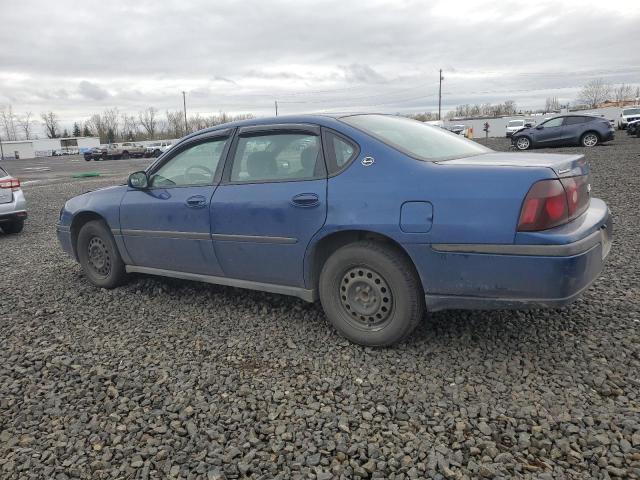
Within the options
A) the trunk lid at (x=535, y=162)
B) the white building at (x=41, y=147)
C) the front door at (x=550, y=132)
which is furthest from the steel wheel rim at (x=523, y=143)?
the white building at (x=41, y=147)

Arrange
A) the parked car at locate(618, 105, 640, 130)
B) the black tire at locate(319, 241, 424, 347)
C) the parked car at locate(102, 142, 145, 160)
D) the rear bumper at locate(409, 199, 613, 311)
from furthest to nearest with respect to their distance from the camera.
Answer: the parked car at locate(102, 142, 145, 160)
the parked car at locate(618, 105, 640, 130)
the black tire at locate(319, 241, 424, 347)
the rear bumper at locate(409, 199, 613, 311)

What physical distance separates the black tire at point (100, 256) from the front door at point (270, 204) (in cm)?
146

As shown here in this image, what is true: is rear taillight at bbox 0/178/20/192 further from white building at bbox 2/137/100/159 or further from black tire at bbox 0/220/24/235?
white building at bbox 2/137/100/159

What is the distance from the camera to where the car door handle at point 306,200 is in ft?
10.8

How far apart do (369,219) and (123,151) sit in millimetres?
48509

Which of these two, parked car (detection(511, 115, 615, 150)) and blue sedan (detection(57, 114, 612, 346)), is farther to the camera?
parked car (detection(511, 115, 615, 150))

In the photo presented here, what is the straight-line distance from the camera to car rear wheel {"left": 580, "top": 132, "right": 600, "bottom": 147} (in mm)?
19234

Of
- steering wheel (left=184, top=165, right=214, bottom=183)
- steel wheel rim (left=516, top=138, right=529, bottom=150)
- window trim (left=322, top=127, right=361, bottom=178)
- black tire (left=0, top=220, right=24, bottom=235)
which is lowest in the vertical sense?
black tire (left=0, top=220, right=24, bottom=235)

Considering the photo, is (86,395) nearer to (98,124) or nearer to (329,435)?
(329,435)

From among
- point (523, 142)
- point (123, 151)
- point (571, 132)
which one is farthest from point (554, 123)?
point (123, 151)

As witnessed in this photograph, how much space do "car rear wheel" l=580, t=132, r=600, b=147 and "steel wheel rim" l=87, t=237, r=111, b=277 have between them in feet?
64.3

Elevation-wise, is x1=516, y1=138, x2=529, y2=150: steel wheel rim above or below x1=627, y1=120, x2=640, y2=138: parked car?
below

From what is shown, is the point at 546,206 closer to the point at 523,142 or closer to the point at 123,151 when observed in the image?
the point at 523,142

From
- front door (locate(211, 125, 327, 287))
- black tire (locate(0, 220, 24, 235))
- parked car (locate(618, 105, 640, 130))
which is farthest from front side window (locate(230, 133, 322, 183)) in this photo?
parked car (locate(618, 105, 640, 130))
